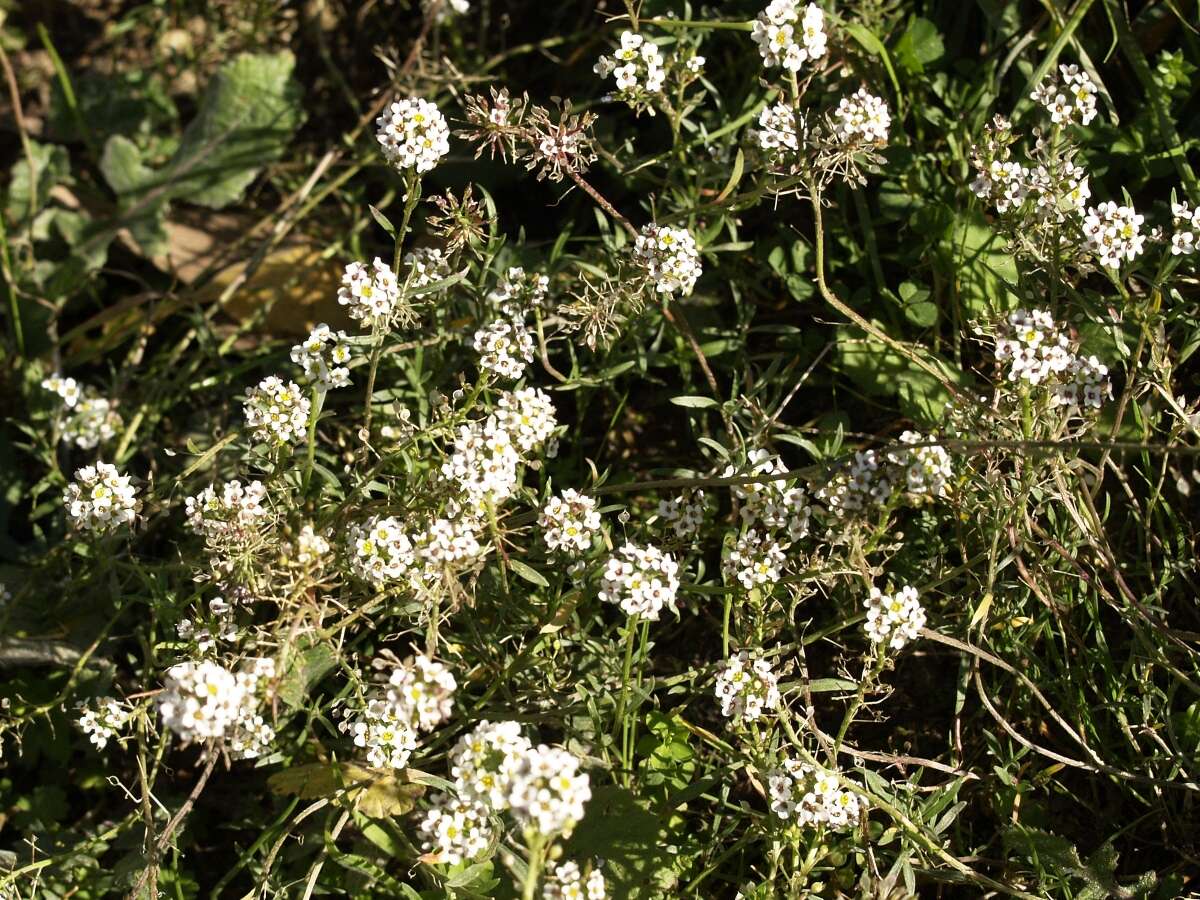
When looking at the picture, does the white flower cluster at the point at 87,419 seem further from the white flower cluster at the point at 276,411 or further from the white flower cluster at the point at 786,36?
the white flower cluster at the point at 786,36

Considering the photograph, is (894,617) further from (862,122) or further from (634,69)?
(634,69)

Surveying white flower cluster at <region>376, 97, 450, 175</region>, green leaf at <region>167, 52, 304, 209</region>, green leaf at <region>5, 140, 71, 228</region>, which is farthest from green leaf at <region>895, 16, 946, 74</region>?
green leaf at <region>5, 140, 71, 228</region>

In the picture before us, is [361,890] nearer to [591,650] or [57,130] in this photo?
[591,650]

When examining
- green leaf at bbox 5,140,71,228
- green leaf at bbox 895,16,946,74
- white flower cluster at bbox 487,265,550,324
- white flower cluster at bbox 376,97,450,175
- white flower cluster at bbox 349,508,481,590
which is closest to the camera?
white flower cluster at bbox 349,508,481,590

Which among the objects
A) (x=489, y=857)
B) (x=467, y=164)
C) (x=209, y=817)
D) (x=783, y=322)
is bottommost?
(x=209, y=817)

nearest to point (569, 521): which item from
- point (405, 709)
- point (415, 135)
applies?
point (405, 709)

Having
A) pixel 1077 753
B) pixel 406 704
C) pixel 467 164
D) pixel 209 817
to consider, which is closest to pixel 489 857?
pixel 406 704

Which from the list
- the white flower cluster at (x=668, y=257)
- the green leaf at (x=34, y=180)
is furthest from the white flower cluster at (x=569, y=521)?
the green leaf at (x=34, y=180)

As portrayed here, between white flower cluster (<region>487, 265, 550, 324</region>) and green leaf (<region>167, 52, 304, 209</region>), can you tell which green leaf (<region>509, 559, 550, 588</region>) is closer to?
white flower cluster (<region>487, 265, 550, 324</region>)
